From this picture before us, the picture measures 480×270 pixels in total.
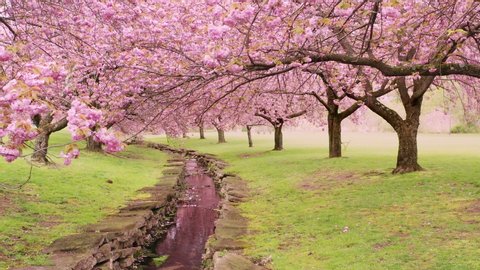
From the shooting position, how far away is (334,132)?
2888 centimetres

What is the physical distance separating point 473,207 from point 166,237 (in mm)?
10030

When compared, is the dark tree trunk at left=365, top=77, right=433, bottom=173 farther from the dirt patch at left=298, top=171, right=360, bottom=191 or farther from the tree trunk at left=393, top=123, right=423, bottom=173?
the dirt patch at left=298, top=171, right=360, bottom=191

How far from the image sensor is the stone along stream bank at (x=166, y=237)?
37.2 ft

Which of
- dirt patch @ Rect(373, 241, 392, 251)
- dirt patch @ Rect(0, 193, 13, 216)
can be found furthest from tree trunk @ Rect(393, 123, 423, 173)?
dirt patch @ Rect(0, 193, 13, 216)

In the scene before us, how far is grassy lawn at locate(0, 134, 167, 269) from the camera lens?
11.8m

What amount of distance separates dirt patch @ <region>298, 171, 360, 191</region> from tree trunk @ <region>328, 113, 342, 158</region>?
16.4 ft

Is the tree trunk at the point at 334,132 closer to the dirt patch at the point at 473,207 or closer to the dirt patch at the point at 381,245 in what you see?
the dirt patch at the point at 473,207

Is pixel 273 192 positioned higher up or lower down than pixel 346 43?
lower down

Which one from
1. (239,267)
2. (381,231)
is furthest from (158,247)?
(381,231)

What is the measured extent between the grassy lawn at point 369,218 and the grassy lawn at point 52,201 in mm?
5208

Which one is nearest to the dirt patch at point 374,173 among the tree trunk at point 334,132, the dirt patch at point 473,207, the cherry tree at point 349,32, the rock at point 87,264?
the tree trunk at point 334,132

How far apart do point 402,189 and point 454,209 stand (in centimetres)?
348

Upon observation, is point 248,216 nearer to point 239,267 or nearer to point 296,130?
point 239,267

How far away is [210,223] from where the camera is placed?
19.2m
